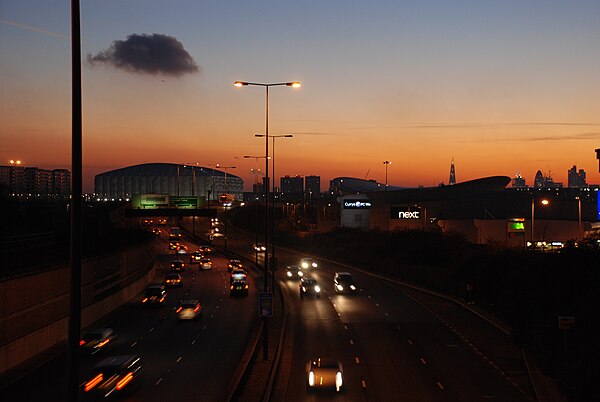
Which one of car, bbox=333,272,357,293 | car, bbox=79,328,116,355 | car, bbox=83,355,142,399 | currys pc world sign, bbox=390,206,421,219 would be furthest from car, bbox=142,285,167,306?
currys pc world sign, bbox=390,206,421,219

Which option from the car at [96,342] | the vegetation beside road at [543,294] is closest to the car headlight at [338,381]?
the vegetation beside road at [543,294]

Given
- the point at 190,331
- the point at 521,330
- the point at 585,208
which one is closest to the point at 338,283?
the point at 190,331

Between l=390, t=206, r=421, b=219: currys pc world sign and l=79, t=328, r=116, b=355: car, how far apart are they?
7489 centimetres

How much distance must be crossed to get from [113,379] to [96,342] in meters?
8.21

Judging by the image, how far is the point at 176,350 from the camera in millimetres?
30328

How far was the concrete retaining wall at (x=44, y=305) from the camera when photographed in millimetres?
25344

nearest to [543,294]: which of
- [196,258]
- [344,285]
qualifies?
[344,285]

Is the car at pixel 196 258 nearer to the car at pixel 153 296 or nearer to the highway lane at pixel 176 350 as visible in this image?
the highway lane at pixel 176 350

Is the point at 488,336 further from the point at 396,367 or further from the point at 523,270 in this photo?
the point at 396,367

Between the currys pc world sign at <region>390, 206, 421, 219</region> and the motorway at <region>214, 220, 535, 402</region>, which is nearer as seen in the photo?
the motorway at <region>214, 220, 535, 402</region>

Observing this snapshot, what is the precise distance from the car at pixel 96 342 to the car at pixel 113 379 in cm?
653

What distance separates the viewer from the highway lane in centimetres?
2248

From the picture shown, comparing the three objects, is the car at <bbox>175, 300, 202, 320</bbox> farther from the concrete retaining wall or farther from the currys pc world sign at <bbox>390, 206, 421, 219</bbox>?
the currys pc world sign at <bbox>390, 206, 421, 219</bbox>

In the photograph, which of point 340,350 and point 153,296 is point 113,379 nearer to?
point 340,350
